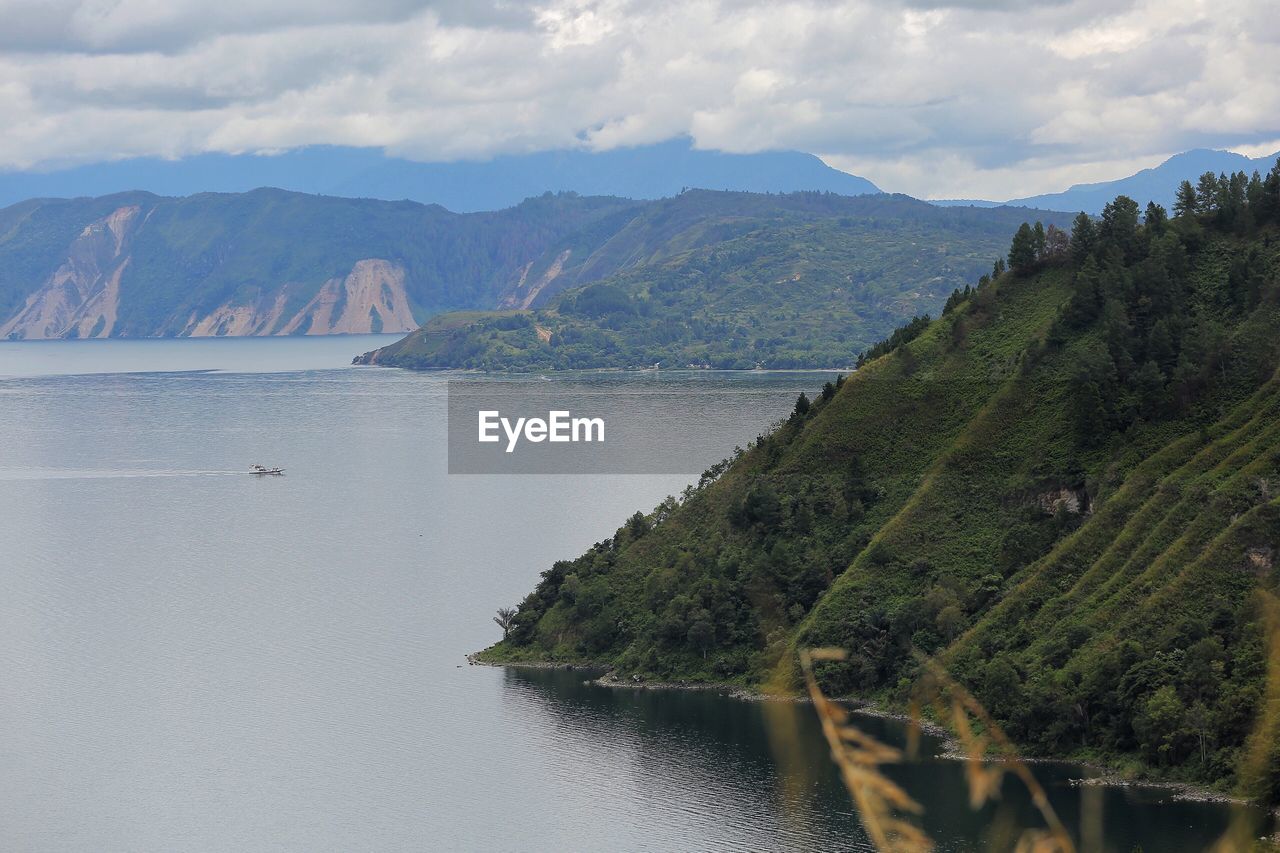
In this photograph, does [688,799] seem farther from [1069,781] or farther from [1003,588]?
[1003,588]

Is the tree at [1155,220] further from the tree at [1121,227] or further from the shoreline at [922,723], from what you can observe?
the shoreline at [922,723]

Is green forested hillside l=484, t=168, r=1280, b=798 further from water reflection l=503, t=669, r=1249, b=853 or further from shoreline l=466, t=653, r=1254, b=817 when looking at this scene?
water reflection l=503, t=669, r=1249, b=853

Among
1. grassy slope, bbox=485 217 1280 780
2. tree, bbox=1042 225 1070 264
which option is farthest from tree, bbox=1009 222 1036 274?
grassy slope, bbox=485 217 1280 780

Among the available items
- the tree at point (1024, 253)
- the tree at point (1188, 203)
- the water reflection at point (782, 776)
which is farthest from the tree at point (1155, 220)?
the water reflection at point (782, 776)

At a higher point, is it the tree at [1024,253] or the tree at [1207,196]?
the tree at [1207,196]

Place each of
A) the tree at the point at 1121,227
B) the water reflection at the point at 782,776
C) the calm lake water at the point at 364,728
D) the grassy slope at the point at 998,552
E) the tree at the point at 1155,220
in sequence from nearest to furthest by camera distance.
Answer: the water reflection at the point at 782,776
the calm lake water at the point at 364,728
the grassy slope at the point at 998,552
the tree at the point at 1121,227
the tree at the point at 1155,220
